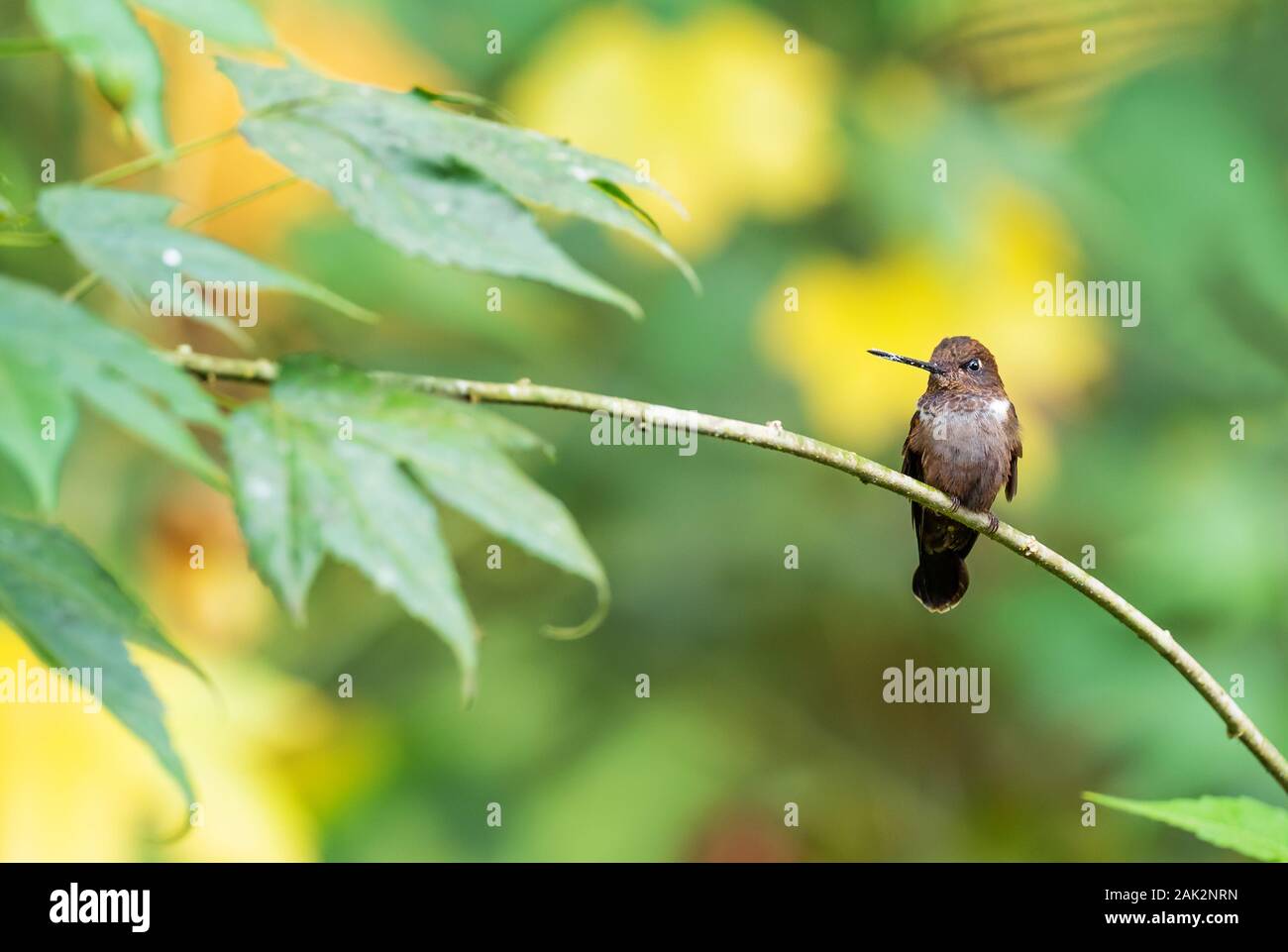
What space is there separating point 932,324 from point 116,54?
13.4 feet

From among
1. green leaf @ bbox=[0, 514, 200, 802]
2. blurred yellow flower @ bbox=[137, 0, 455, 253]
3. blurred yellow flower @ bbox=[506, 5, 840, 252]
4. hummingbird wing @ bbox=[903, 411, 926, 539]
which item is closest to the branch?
green leaf @ bbox=[0, 514, 200, 802]

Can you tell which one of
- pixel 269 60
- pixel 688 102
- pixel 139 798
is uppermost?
pixel 269 60

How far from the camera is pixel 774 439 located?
1688 millimetres

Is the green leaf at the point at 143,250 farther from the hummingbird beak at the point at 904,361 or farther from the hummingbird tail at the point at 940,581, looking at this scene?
the hummingbird tail at the point at 940,581

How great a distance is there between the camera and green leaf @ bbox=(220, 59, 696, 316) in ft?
4.52

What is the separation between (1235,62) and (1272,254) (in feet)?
3.53

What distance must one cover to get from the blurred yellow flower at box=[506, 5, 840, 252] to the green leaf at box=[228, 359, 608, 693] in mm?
3081

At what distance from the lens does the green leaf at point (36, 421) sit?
3.37 feet

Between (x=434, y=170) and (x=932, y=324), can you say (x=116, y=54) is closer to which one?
(x=434, y=170)

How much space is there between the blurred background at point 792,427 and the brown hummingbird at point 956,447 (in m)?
0.53

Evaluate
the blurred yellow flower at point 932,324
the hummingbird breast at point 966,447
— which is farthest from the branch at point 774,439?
the blurred yellow flower at point 932,324

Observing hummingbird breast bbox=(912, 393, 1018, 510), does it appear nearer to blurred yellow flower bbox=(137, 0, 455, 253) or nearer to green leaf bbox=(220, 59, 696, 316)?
blurred yellow flower bbox=(137, 0, 455, 253)

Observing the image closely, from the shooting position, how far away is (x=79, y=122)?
455 centimetres

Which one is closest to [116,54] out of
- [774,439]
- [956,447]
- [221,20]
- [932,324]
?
[221,20]
